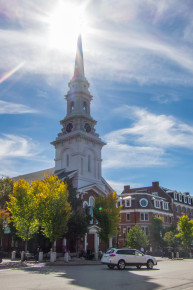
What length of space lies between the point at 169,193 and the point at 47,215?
45.6 m

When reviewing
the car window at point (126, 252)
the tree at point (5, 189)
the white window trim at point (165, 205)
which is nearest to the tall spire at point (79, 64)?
the tree at point (5, 189)

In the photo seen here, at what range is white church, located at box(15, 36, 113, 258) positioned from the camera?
4372cm

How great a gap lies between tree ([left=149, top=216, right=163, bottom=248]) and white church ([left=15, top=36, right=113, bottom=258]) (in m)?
10.2

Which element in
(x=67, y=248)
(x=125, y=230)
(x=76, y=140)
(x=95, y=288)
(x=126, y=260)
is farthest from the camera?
(x=125, y=230)

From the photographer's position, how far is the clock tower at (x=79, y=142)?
4619 centimetres

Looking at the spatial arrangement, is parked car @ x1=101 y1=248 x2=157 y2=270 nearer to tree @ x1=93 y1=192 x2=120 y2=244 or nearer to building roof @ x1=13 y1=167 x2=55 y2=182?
tree @ x1=93 y1=192 x2=120 y2=244

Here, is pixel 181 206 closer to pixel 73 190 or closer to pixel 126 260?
pixel 73 190

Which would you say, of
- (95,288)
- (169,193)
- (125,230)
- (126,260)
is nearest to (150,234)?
(125,230)

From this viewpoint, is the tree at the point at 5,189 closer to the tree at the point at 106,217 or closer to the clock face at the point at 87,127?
the tree at the point at 106,217

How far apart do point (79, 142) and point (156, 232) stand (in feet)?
71.3

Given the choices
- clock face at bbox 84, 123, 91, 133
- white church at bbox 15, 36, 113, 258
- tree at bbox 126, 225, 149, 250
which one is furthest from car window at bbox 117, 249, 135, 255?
clock face at bbox 84, 123, 91, 133

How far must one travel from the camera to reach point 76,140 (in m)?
47.5

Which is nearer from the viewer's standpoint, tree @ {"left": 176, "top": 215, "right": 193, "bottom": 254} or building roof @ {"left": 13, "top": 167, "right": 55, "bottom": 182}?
building roof @ {"left": 13, "top": 167, "right": 55, "bottom": 182}

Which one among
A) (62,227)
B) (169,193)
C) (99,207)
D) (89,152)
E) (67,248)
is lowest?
(67,248)
